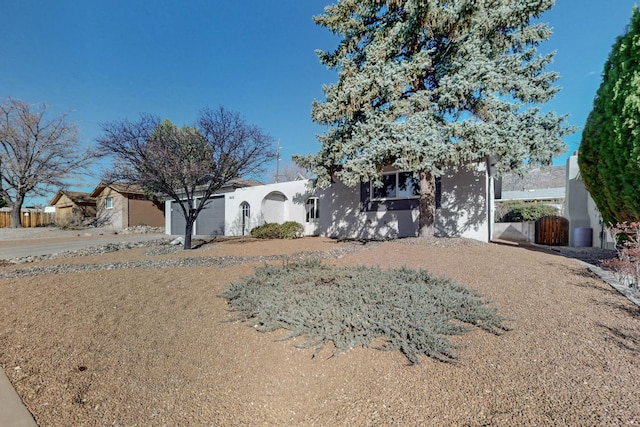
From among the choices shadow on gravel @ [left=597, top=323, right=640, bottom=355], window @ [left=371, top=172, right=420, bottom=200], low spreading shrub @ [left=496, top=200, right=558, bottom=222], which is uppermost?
window @ [left=371, top=172, right=420, bottom=200]

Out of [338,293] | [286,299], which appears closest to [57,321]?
[286,299]

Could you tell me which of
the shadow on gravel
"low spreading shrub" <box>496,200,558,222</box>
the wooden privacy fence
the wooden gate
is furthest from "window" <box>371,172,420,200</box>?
the wooden privacy fence

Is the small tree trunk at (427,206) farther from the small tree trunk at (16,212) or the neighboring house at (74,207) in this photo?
the neighboring house at (74,207)

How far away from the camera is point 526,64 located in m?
9.04

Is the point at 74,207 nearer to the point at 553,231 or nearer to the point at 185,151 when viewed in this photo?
the point at 185,151

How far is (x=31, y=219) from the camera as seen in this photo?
24891 millimetres

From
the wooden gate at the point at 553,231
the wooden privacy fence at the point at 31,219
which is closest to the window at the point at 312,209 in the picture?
the wooden gate at the point at 553,231

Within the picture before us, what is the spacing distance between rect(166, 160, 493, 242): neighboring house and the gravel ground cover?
648 cm

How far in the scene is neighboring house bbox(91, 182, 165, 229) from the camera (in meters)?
23.5

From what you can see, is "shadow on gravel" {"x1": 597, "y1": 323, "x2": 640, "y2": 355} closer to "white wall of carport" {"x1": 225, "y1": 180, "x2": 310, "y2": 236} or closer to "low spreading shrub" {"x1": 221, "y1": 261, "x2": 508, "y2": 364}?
"low spreading shrub" {"x1": 221, "y1": 261, "x2": 508, "y2": 364}

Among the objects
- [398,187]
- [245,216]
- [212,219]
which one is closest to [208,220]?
[212,219]

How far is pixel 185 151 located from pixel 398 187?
8.08 metres

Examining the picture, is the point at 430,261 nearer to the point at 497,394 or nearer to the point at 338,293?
the point at 338,293

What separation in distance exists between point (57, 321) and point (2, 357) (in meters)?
0.75
